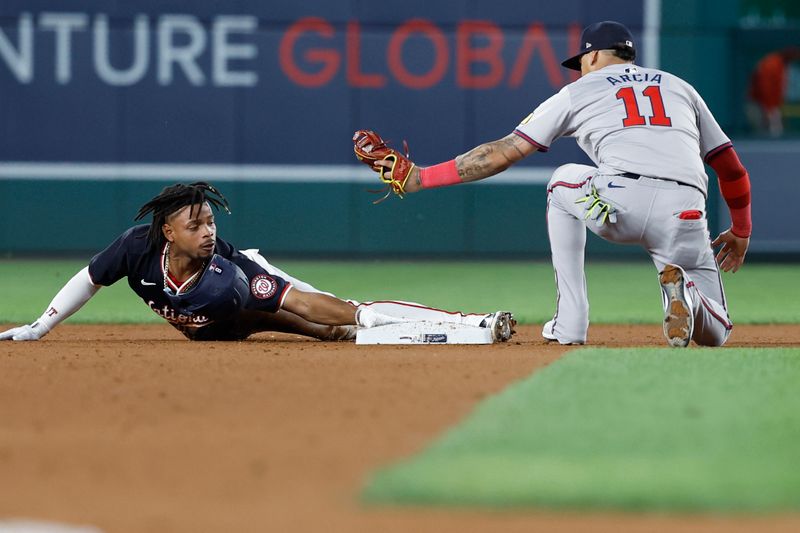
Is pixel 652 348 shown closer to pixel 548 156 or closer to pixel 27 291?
pixel 27 291

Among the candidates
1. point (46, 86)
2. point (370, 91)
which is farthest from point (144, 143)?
point (370, 91)

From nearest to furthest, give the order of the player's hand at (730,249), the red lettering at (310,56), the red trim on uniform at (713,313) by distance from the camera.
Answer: the red trim on uniform at (713,313) → the player's hand at (730,249) → the red lettering at (310,56)

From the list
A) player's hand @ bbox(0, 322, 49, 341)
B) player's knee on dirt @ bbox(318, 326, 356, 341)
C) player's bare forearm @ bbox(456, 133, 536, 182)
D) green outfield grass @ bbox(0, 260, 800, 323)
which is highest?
player's bare forearm @ bbox(456, 133, 536, 182)

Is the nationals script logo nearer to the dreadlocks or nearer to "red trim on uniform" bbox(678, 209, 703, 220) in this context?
the dreadlocks

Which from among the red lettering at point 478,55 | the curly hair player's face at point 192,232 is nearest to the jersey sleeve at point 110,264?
the curly hair player's face at point 192,232

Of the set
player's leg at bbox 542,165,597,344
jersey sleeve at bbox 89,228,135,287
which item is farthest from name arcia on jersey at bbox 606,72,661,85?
jersey sleeve at bbox 89,228,135,287

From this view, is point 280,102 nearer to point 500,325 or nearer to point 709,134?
point 500,325

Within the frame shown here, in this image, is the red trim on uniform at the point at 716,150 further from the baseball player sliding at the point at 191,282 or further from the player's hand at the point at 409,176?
the player's hand at the point at 409,176
